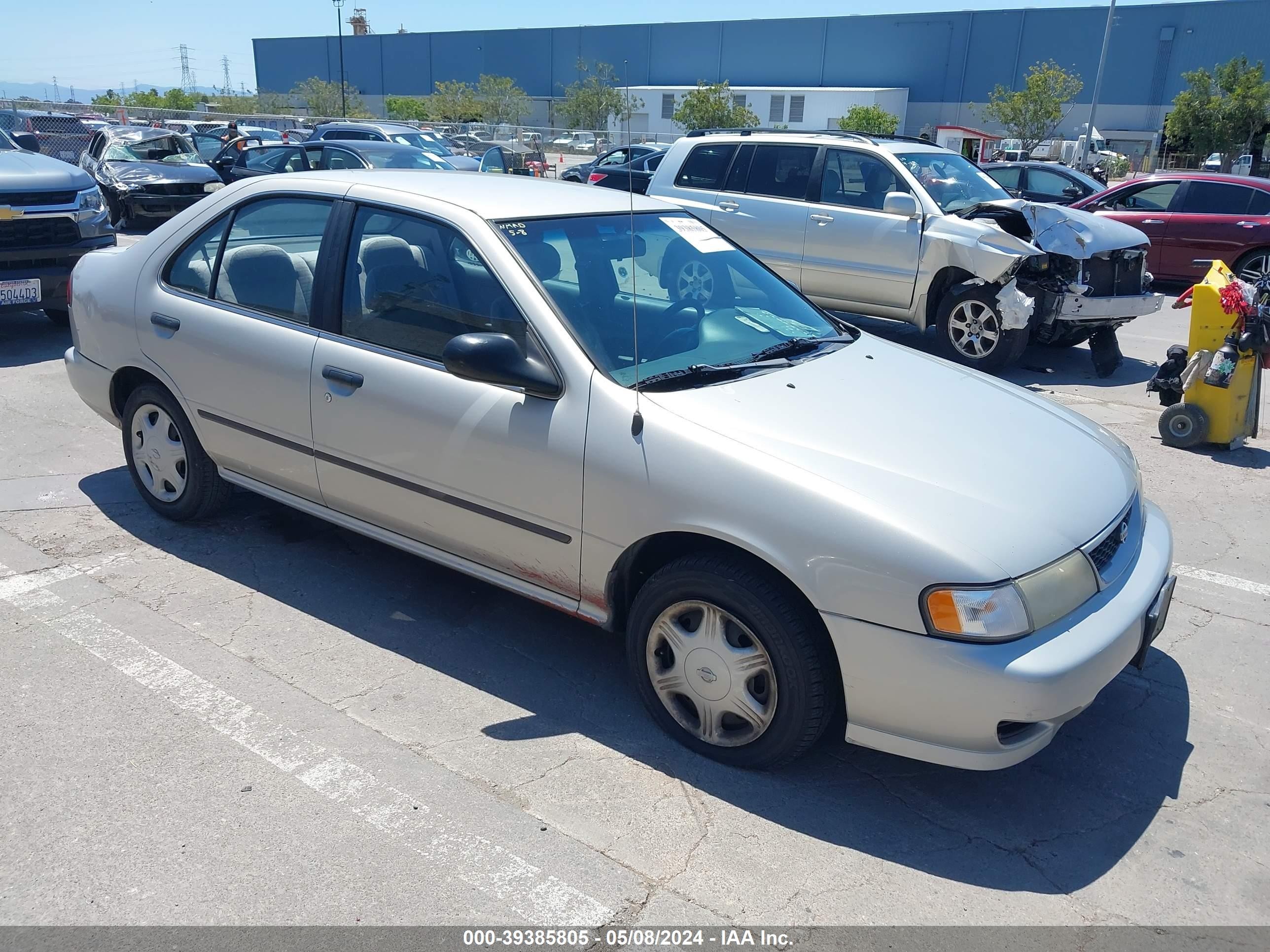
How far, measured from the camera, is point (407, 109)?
65.0m

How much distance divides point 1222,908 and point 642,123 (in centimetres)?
→ 6559

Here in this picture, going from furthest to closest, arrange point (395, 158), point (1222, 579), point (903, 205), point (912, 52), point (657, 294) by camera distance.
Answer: point (912, 52), point (395, 158), point (903, 205), point (1222, 579), point (657, 294)

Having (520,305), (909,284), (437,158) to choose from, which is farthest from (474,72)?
(520,305)

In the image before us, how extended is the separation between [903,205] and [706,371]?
19.5 ft

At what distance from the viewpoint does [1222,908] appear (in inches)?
110

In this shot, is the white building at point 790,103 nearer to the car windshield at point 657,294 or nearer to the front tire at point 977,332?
the front tire at point 977,332

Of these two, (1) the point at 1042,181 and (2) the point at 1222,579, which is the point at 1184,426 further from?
(1) the point at 1042,181

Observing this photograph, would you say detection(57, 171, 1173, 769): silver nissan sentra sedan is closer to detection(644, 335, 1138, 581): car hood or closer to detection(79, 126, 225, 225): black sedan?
detection(644, 335, 1138, 581): car hood

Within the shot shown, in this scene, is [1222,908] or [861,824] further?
[861,824]

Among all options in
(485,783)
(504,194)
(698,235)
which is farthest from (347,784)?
(698,235)

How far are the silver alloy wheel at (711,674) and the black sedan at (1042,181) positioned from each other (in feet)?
47.5

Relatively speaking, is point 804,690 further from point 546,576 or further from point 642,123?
point 642,123

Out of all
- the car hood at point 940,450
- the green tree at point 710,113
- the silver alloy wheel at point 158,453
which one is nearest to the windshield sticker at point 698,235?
the car hood at point 940,450

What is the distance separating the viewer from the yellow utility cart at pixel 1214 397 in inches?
269
